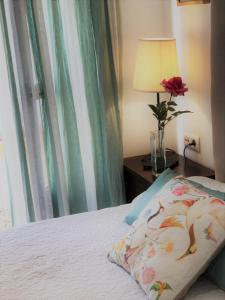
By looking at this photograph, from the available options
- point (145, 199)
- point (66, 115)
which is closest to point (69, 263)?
point (145, 199)

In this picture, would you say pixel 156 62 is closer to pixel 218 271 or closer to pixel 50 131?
pixel 50 131

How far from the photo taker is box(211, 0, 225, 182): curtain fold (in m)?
1.84

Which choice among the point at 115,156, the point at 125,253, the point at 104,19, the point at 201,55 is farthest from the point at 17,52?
the point at 125,253

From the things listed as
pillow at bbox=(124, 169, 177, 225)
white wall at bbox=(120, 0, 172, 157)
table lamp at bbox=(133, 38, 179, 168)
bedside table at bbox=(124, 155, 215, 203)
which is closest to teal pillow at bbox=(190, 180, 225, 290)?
pillow at bbox=(124, 169, 177, 225)

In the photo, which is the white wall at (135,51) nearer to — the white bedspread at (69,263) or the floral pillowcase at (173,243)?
the white bedspread at (69,263)

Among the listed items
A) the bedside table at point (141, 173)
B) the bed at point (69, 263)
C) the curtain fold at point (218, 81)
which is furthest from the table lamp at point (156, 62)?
the bed at point (69, 263)

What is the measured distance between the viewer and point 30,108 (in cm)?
234

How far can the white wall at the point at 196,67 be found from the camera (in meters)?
2.22

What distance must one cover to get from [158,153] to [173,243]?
41.0 inches

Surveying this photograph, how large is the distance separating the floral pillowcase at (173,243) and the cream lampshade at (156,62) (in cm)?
88

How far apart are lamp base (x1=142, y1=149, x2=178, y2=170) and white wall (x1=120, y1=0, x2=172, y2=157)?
17cm

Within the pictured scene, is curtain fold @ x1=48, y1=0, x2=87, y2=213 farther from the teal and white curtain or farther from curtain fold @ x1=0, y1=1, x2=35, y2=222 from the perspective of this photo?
curtain fold @ x1=0, y1=1, x2=35, y2=222

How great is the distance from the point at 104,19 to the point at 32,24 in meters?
0.43

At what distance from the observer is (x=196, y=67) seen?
2.32 meters
